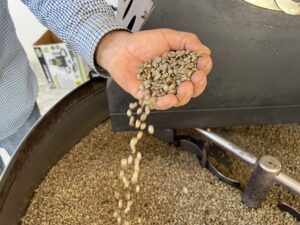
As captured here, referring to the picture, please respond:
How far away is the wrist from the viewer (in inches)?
32.5

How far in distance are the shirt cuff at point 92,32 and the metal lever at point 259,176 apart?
1.40 ft

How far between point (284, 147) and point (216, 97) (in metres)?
0.36

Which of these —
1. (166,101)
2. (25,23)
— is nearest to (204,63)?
(166,101)

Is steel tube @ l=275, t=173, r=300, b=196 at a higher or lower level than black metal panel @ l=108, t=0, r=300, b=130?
lower

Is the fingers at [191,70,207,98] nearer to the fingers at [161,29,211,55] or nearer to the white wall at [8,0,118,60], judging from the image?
the fingers at [161,29,211,55]

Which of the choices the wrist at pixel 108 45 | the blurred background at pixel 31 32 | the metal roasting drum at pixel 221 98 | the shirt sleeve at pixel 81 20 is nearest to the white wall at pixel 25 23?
the blurred background at pixel 31 32

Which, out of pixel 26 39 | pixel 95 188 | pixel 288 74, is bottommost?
pixel 26 39

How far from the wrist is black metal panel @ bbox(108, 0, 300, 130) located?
3.5 inches

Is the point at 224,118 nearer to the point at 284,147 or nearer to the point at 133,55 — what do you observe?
the point at 284,147

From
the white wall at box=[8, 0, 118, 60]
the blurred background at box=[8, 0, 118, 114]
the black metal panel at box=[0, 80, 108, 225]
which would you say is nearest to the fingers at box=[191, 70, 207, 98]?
the black metal panel at box=[0, 80, 108, 225]

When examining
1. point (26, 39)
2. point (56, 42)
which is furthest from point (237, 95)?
point (26, 39)

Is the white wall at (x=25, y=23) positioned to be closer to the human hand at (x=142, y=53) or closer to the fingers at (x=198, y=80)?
the human hand at (x=142, y=53)

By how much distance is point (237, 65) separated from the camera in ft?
3.06

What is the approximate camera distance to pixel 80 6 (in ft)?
2.74
